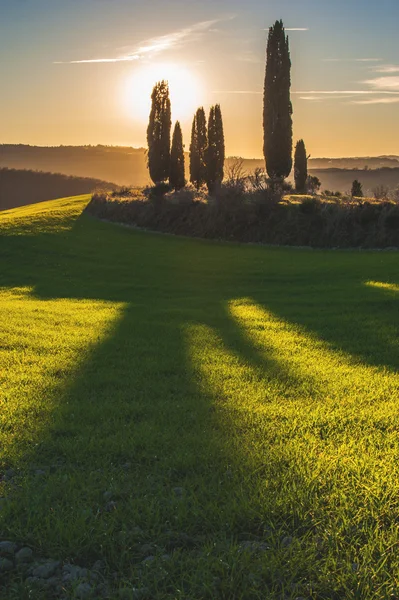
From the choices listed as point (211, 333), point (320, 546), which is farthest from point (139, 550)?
point (211, 333)

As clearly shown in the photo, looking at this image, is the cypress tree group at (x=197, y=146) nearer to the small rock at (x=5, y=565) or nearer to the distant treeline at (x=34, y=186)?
the small rock at (x=5, y=565)

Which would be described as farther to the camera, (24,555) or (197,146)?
(197,146)

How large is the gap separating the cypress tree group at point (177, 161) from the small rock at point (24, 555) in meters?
39.1

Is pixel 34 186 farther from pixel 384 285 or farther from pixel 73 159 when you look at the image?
pixel 384 285

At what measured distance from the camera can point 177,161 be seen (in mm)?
41594

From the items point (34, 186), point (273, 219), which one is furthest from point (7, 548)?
point (34, 186)

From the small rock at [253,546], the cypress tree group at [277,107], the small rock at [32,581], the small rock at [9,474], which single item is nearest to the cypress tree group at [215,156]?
the cypress tree group at [277,107]

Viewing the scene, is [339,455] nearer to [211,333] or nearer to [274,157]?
[211,333]

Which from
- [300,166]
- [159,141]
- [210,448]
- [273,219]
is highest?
[159,141]

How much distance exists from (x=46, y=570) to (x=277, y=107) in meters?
37.2

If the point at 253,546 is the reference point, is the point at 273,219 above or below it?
above

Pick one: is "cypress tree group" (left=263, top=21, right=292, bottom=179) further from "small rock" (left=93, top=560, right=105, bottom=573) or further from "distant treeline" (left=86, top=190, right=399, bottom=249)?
"small rock" (left=93, top=560, right=105, bottom=573)

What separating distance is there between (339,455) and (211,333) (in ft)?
18.4

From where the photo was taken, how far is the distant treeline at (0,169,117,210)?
87188mm
